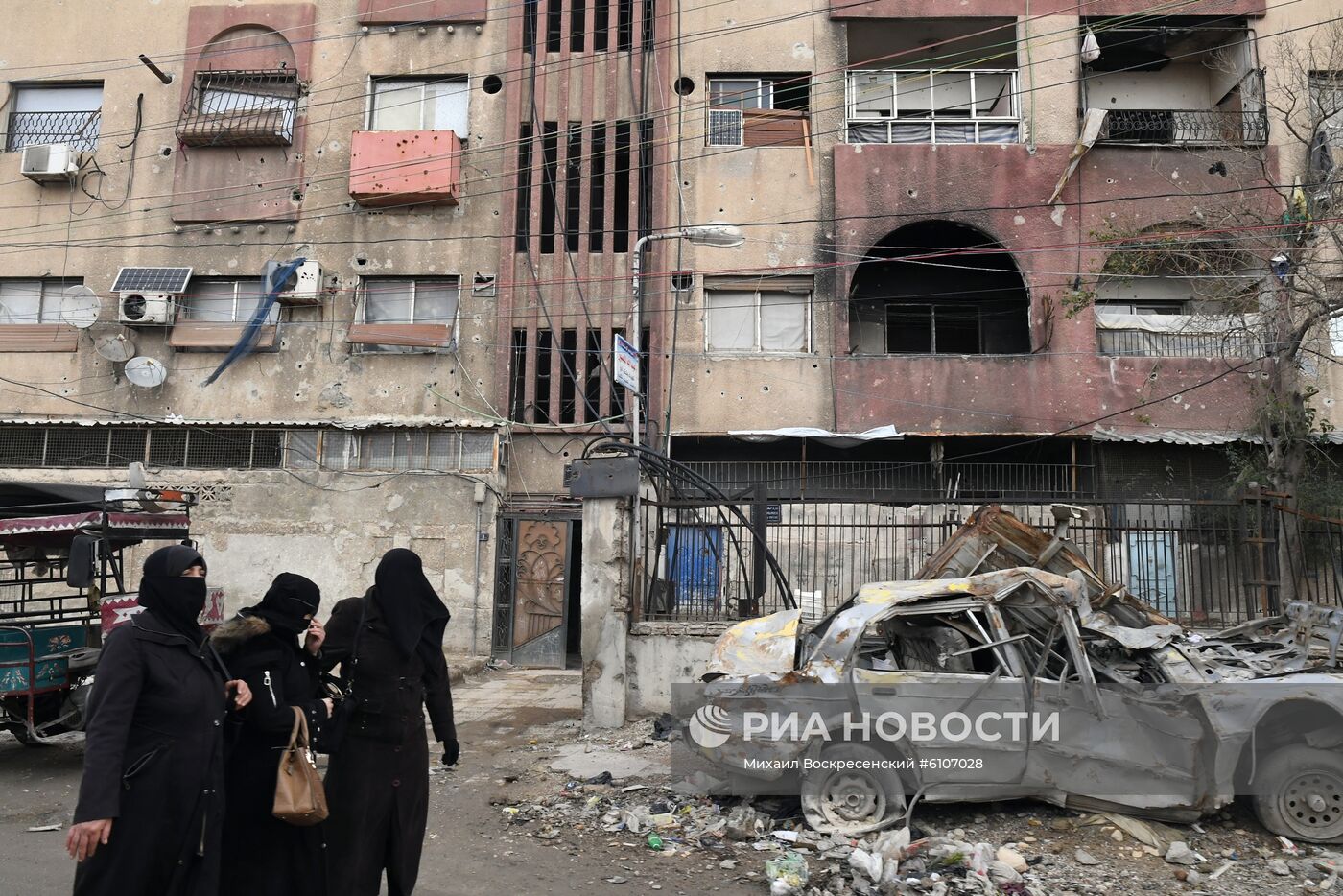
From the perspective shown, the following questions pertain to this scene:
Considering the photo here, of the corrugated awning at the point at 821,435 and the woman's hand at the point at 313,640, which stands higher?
the corrugated awning at the point at 821,435

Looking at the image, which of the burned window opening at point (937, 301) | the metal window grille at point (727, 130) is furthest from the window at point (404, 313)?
the burned window opening at point (937, 301)

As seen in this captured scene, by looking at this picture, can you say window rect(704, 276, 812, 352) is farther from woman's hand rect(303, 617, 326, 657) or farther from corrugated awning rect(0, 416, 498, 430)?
woman's hand rect(303, 617, 326, 657)

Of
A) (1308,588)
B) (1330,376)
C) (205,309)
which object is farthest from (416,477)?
(1330,376)

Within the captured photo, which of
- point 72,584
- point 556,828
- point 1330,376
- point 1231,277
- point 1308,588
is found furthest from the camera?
point 1330,376

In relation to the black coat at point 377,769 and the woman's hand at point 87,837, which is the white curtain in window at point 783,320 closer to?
the black coat at point 377,769

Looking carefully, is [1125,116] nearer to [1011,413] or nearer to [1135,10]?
[1135,10]

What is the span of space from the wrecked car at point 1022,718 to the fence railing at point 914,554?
10.4ft

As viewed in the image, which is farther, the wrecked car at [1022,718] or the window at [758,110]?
the window at [758,110]

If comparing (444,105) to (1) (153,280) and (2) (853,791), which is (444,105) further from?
(2) (853,791)

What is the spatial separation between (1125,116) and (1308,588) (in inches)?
433

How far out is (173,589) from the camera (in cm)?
347

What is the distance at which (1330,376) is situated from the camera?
16.2 m

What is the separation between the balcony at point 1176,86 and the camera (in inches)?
671

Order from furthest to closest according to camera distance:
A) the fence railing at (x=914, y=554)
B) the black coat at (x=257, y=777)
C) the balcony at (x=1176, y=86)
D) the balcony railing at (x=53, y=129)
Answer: the balcony railing at (x=53, y=129)
the balcony at (x=1176, y=86)
the fence railing at (x=914, y=554)
the black coat at (x=257, y=777)
